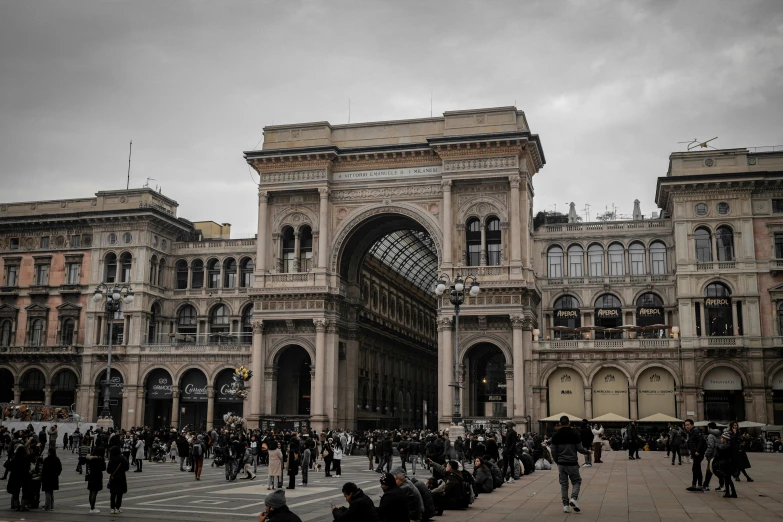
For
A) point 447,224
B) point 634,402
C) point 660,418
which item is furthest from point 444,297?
point 660,418

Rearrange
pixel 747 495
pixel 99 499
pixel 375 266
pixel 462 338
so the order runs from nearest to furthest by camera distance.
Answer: pixel 747 495, pixel 99 499, pixel 462 338, pixel 375 266

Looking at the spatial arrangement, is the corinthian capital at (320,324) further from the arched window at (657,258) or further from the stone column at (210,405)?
the arched window at (657,258)

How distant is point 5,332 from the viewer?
7394 cm

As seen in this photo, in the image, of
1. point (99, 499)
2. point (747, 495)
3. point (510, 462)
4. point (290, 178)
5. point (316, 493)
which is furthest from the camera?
point (290, 178)

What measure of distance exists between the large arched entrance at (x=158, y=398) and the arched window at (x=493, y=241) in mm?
28900

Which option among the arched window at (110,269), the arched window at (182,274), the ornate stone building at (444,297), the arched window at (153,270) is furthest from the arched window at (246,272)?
the arched window at (110,269)

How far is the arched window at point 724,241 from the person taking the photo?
59106 millimetres

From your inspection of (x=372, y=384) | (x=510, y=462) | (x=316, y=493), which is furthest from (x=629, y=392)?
(x=316, y=493)

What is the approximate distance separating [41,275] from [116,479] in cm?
5978

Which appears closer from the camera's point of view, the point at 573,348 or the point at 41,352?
the point at 573,348

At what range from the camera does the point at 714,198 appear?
59.5m

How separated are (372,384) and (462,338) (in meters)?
16.8

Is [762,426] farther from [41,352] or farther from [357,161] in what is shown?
[41,352]

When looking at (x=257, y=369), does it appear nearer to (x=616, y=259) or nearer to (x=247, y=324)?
(x=247, y=324)
